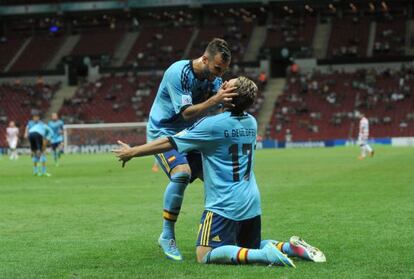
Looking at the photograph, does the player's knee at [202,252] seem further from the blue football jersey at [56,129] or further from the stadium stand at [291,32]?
the stadium stand at [291,32]

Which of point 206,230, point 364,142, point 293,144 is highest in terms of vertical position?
point 206,230

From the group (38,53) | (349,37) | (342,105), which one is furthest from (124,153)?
(38,53)

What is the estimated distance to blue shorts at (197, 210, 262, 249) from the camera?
317 inches

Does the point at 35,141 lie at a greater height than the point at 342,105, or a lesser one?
greater

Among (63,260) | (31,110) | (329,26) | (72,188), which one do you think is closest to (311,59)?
(329,26)

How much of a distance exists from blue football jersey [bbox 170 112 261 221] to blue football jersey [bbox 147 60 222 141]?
3.65 feet

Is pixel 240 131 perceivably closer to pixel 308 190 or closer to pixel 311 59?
pixel 308 190

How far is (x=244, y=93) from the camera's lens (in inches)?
313

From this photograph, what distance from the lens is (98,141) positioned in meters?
56.1

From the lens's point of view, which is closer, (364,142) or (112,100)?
(364,142)

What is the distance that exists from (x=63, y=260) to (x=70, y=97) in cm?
6703

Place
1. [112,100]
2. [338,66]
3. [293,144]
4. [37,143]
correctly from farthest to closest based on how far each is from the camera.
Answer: [112,100] < [338,66] < [293,144] < [37,143]

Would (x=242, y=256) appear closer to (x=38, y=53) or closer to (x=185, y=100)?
(x=185, y=100)

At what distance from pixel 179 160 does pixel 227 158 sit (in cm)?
126
